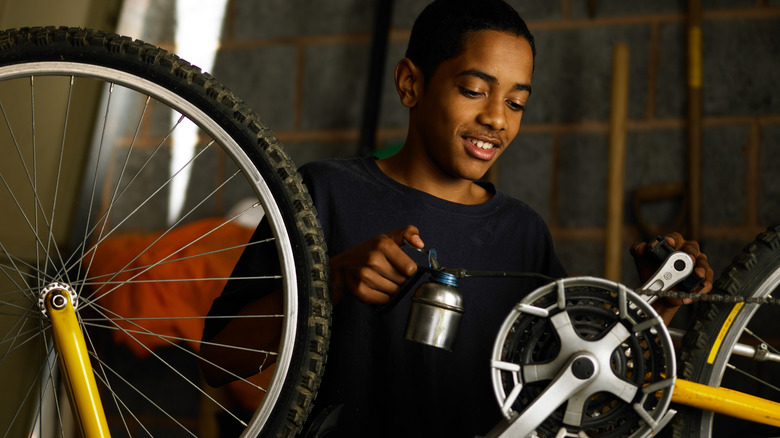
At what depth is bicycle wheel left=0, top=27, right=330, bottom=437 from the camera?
2.31 ft

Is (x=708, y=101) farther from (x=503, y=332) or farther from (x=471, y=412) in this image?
(x=503, y=332)

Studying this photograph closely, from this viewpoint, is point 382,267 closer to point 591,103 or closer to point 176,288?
point 176,288

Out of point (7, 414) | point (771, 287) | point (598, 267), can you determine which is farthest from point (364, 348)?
point (7, 414)

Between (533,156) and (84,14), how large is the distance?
3.99ft

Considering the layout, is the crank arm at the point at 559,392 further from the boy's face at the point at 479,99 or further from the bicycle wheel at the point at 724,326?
the boy's face at the point at 479,99

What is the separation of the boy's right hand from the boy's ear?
1.16 ft

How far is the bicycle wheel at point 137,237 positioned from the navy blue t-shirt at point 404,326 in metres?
0.13

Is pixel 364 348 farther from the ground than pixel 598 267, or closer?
closer

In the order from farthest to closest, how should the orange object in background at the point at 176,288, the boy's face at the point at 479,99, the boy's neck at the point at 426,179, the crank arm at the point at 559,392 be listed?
1. the orange object in background at the point at 176,288
2. the boy's neck at the point at 426,179
3. the boy's face at the point at 479,99
4. the crank arm at the point at 559,392

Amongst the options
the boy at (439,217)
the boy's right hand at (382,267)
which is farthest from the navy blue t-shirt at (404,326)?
the boy's right hand at (382,267)

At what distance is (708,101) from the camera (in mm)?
1732

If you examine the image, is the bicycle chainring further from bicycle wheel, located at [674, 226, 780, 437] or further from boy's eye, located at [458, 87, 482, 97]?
boy's eye, located at [458, 87, 482, 97]

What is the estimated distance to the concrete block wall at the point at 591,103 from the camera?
1.70 meters


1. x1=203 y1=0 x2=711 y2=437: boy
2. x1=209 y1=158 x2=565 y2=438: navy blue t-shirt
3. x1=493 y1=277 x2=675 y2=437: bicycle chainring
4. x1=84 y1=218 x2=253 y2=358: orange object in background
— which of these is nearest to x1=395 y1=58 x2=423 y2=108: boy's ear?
x1=203 y1=0 x2=711 y2=437: boy
